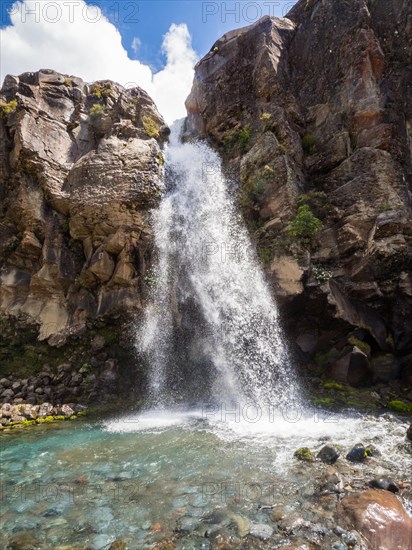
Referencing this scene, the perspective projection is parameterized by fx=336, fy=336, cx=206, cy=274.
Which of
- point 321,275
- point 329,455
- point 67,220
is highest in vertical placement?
point 67,220

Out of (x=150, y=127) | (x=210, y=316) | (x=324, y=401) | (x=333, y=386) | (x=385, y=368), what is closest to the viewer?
(x=324, y=401)

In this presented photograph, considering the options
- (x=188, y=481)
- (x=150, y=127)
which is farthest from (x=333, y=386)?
(x=150, y=127)

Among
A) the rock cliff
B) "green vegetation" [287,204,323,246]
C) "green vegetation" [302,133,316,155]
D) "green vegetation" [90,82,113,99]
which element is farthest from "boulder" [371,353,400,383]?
"green vegetation" [90,82,113,99]

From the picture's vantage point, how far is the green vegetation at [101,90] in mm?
19641

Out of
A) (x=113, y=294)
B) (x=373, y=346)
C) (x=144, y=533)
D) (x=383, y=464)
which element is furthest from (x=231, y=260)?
(x=144, y=533)

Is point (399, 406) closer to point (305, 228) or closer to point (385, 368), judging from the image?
point (385, 368)

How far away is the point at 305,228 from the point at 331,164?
4231mm

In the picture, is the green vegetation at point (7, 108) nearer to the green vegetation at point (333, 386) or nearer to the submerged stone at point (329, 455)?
the green vegetation at point (333, 386)

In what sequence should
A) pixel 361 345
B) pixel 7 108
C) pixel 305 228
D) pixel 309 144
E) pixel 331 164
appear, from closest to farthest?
pixel 361 345, pixel 305 228, pixel 331 164, pixel 309 144, pixel 7 108

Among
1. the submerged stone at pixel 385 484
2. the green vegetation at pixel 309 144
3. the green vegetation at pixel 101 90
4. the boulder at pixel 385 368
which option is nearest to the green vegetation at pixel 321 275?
the boulder at pixel 385 368

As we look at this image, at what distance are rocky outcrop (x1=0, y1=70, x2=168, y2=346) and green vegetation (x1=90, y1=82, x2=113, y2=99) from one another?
3.35 meters

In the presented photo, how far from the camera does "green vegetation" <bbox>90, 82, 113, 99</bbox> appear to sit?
19.6 m

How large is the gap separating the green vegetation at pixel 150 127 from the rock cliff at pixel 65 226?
952 millimetres

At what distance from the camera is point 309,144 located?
1620cm
